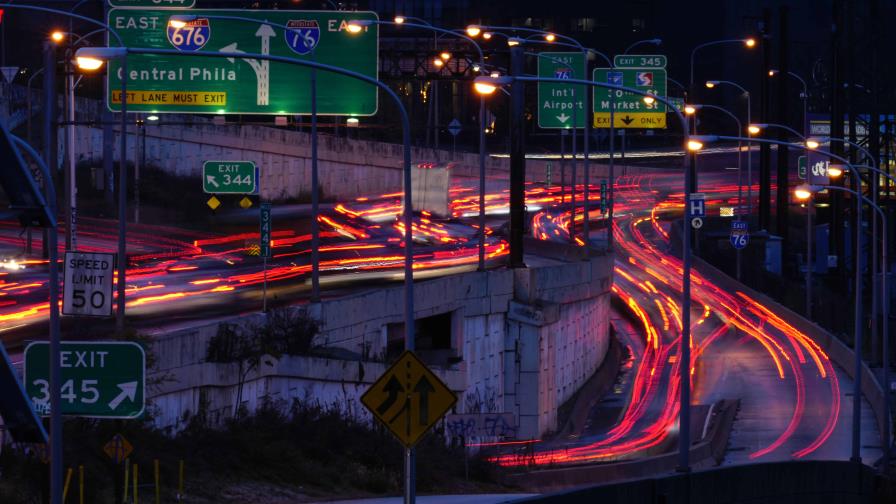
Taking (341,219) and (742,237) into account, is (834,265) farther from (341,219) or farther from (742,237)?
(341,219)

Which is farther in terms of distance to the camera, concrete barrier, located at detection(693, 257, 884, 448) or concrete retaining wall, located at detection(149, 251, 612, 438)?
concrete barrier, located at detection(693, 257, 884, 448)

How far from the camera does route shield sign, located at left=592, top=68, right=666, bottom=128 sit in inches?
2596

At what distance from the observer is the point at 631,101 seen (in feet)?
223

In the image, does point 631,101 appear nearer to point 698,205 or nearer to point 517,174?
point 698,205

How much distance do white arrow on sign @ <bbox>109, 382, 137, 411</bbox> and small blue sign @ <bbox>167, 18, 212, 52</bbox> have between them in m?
23.8

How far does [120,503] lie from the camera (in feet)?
68.7

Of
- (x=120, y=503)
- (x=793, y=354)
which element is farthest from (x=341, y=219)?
(x=120, y=503)

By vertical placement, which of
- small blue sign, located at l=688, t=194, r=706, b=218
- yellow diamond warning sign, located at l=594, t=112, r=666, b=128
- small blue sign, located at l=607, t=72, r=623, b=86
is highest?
small blue sign, located at l=607, t=72, r=623, b=86

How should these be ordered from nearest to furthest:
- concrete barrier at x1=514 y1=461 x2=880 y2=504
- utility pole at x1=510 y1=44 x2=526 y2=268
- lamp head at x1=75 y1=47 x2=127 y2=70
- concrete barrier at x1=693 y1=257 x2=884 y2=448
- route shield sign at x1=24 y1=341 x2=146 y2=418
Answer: route shield sign at x1=24 y1=341 x2=146 y2=418
concrete barrier at x1=514 y1=461 x2=880 y2=504
lamp head at x1=75 y1=47 x2=127 y2=70
utility pole at x1=510 y1=44 x2=526 y2=268
concrete barrier at x1=693 y1=257 x2=884 y2=448

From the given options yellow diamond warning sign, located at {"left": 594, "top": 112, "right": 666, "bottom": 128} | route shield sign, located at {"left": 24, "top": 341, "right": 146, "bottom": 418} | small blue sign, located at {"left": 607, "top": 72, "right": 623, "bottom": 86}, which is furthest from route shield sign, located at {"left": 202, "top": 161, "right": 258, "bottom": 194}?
yellow diamond warning sign, located at {"left": 594, "top": 112, "right": 666, "bottom": 128}

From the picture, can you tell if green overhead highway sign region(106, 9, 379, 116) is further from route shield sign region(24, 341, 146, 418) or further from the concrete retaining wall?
route shield sign region(24, 341, 146, 418)

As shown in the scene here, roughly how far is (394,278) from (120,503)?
26207 mm

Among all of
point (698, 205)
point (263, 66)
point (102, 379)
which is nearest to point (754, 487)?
point (102, 379)

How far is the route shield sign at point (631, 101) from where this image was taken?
6594 cm
